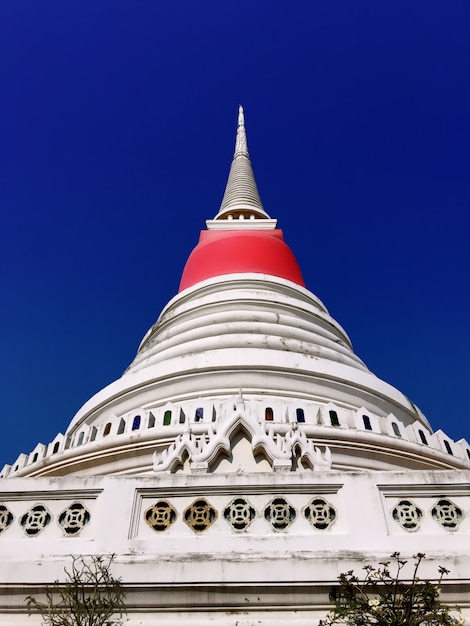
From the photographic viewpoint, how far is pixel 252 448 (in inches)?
333

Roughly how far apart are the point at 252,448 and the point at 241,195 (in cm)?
1831

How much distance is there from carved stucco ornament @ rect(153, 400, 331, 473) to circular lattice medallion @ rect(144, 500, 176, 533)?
1802mm

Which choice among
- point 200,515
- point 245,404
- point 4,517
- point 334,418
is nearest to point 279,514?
point 200,515

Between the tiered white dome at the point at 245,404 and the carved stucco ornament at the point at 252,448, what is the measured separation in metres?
0.02

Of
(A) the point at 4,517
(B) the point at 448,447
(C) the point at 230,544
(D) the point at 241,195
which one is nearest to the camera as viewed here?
(C) the point at 230,544

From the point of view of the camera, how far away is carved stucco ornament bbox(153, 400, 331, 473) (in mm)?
7984

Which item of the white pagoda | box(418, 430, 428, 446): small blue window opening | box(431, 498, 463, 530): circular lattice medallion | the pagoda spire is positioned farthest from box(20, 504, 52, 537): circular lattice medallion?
the pagoda spire

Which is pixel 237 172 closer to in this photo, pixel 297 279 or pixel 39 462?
pixel 297 279

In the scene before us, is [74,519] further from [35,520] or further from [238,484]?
[238,484]

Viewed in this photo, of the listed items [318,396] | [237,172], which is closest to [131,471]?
[318,396]

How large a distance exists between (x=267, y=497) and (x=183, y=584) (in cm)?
127

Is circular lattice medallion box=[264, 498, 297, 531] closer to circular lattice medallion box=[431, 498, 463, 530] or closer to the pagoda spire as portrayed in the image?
circular lattice medallion box=[431, 498, 463, 530]

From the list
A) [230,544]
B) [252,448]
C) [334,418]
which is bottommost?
[230,544]

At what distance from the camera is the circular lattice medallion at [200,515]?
5.84 meters
